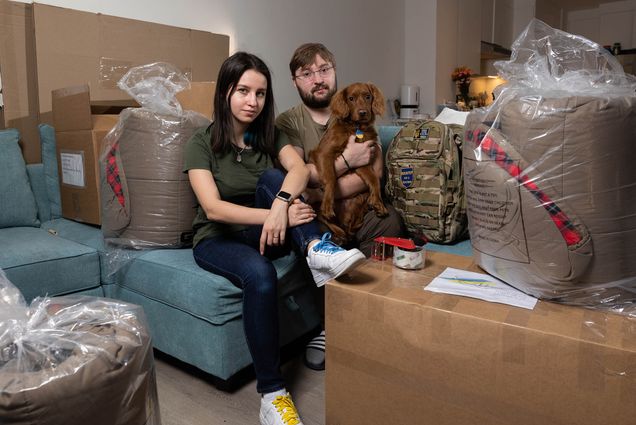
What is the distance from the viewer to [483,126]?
41.5 inches

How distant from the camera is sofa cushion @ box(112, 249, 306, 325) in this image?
151 cm

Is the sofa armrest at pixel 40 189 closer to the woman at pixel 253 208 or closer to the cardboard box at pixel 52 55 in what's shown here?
the cardboard box at pixel 52 55

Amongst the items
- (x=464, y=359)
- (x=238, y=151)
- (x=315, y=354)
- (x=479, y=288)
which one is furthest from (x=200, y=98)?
(x=464, y=359)

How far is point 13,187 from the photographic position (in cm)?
211

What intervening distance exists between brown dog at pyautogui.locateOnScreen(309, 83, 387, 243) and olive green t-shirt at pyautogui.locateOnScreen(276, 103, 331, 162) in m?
0.11

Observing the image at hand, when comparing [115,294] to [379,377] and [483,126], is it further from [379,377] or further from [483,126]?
[483,126]

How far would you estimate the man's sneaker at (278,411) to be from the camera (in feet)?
4.35

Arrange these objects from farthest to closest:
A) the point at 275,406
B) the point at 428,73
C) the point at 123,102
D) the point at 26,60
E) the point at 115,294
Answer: the point at 428,73 → the point at 123,102 → the point at 26,60 → the point at 115,294 → the point at 275,406

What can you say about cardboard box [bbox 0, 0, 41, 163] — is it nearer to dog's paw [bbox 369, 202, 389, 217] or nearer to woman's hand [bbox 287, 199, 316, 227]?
woman's hand [bbox 287, 199, 316, 227]

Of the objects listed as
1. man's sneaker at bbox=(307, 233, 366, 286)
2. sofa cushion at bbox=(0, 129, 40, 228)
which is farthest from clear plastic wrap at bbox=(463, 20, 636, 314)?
sofa cushion at bbox=(0, 129, 40, 228)

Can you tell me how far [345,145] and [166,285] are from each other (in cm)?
81

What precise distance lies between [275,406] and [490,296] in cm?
66

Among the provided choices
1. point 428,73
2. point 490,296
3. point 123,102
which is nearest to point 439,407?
point 490,296

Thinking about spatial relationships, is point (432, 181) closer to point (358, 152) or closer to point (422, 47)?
point (358, 152)
